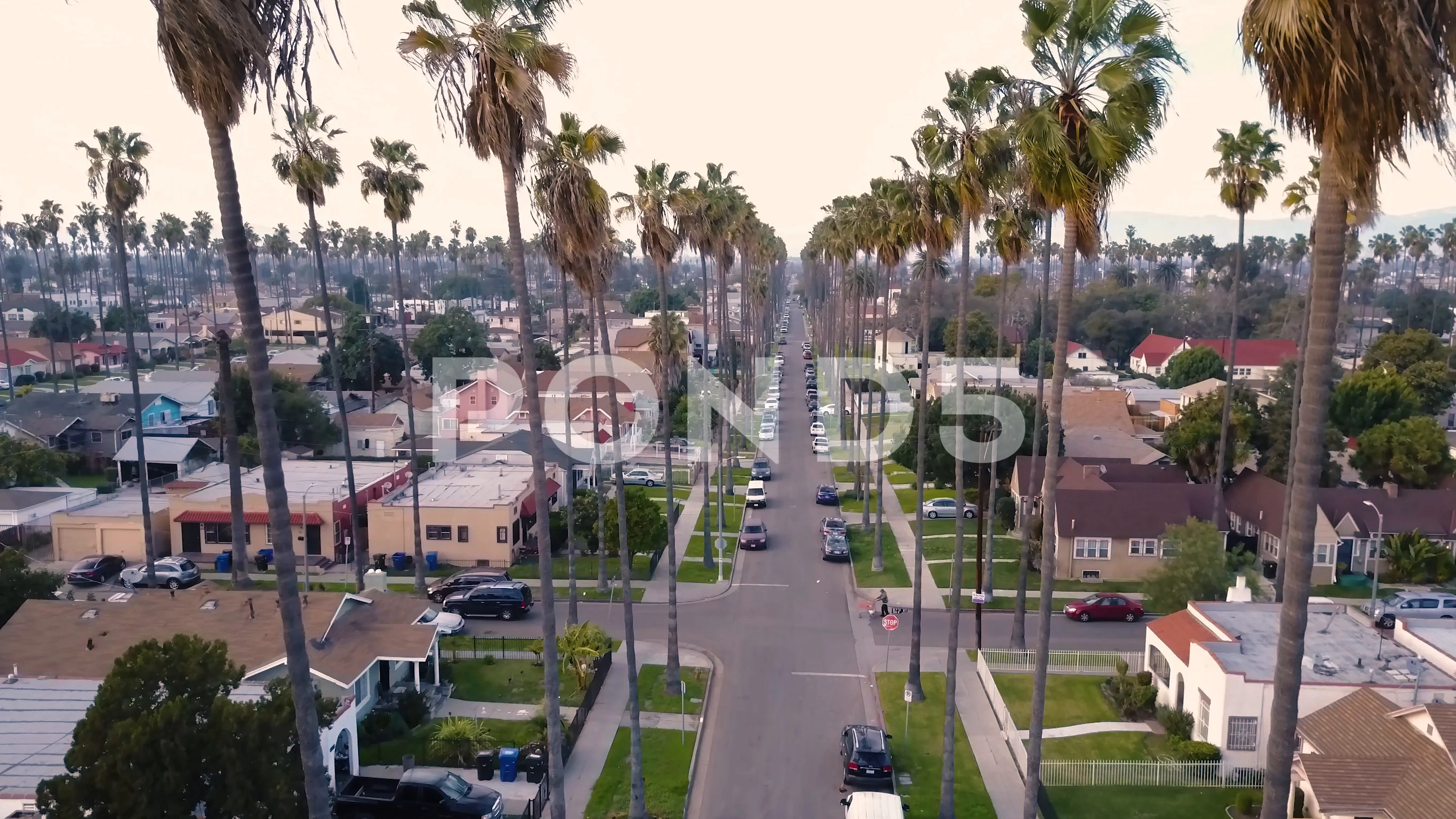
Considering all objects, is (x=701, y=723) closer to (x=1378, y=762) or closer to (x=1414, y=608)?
(x=1378, y=762)

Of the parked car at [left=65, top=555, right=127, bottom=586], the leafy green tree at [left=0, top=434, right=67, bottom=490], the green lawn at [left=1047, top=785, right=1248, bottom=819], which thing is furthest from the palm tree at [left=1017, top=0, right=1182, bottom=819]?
the leafy green tree at [left=0, top=434, right=67, bottom=490]

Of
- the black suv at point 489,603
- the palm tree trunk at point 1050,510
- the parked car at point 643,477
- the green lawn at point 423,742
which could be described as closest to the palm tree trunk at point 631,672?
the green lawn at point 423,742

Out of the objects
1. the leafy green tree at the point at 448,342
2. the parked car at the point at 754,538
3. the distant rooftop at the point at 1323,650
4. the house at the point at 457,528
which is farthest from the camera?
the leafy green tree at the point at 448,342

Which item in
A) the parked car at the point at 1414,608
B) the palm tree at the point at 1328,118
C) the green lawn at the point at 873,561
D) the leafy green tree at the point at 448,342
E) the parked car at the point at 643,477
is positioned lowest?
the green lawn at the point at 873,561

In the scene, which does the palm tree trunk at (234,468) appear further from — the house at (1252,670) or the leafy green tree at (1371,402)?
the leafy green tree at (1371,402)

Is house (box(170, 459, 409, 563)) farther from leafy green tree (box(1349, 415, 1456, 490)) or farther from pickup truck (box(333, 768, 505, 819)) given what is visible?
leafy green tree (box(1349, 415, 1456, 490))

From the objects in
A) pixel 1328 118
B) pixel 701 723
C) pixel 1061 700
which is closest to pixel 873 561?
pixel 1061 700
